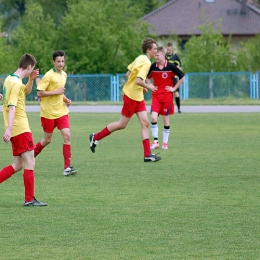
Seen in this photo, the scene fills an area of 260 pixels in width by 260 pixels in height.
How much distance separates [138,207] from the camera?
364 inches

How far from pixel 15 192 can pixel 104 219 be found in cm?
234

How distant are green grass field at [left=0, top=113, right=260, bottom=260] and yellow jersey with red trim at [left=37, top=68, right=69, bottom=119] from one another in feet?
2.95

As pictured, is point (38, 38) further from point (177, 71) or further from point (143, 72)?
point (143, 72)

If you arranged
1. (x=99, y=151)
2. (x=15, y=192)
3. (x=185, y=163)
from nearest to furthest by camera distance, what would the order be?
(x=15, y=192) → (x=185, y=163) → (x=99, y=151)

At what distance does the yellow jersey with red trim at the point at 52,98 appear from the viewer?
41.2 feet

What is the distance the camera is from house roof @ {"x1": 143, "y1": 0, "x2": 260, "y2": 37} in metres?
71.6

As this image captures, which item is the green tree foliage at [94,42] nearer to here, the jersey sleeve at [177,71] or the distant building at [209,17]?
the distant building at [209,17]

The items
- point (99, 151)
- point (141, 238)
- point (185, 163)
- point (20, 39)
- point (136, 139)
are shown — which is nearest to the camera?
point (141, 238)

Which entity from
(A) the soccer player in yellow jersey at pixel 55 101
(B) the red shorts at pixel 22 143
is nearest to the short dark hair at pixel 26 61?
(B) the red shorts at pixel 22 143

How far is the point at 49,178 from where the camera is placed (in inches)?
472

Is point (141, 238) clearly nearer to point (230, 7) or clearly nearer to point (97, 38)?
point (97, 38)

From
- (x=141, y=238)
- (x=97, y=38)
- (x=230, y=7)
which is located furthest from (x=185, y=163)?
(x=230, y=7)

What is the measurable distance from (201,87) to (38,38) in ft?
32.0

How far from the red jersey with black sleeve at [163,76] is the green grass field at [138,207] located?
1.11 m
